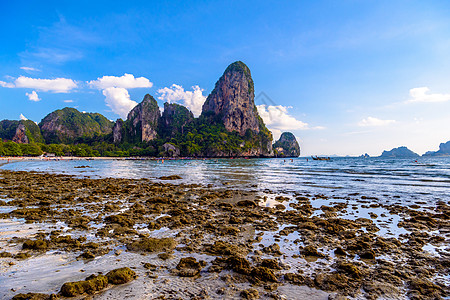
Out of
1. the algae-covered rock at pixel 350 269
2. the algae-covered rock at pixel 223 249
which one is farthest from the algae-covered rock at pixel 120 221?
the algae-covered rock at pixel 350 269

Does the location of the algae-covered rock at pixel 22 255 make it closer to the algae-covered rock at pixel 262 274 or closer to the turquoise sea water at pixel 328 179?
the algae-covered rock at pixel 262 274

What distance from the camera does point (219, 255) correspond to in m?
6.86

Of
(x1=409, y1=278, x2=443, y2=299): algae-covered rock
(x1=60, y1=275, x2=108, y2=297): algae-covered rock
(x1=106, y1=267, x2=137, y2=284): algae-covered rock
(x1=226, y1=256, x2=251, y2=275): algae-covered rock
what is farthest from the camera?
(x1=226, y1=256, x2=251, y2=275): algae-covered rock

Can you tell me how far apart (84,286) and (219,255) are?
354 centimetres

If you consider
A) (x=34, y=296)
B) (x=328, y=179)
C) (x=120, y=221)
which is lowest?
(x=328, y=179)

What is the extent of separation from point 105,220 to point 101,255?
13.4ft

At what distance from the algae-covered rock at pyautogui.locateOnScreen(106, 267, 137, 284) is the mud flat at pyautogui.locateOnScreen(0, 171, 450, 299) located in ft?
0.07

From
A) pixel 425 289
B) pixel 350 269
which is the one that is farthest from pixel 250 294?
pixel 425 289

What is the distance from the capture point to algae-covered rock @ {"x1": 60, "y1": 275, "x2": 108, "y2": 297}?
4.64m

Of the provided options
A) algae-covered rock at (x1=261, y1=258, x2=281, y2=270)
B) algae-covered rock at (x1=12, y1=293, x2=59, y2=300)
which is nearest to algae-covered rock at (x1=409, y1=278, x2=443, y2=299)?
algae-covered rock at (x1=261, y1=258, x2=281, y2=270)

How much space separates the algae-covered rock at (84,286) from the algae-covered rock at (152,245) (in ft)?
6.90

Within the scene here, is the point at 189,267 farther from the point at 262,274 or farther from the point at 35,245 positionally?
the point at 35,245

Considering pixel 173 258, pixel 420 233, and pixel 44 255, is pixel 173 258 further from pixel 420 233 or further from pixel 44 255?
pixel 420 233

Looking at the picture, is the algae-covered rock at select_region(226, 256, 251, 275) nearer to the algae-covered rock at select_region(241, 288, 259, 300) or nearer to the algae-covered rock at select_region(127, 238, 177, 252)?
the algae-covered rock at select_region(241, 288, 259, 300)
